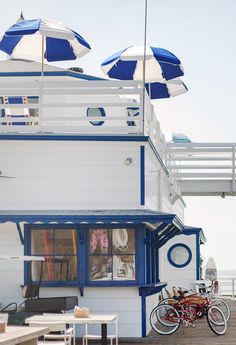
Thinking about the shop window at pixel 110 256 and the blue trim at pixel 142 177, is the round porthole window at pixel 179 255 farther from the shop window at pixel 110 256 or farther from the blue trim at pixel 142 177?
the shop window at pixel 110 256

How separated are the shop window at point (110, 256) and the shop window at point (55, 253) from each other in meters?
0.35

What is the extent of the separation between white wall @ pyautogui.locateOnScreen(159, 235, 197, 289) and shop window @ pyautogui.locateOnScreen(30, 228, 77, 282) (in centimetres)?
656

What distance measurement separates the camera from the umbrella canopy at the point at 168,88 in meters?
23.4

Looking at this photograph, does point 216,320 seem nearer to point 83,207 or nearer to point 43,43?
point 83,207

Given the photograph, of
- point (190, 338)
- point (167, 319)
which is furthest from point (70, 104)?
point (190, 338)

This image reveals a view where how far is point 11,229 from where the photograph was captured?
1653 centimetres

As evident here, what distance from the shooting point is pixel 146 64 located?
21.3m

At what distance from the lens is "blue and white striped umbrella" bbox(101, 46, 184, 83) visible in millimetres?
20125

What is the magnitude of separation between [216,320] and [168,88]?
27.5ft

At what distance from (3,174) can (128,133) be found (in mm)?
2560

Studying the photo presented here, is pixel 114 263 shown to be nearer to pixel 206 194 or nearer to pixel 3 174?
pixel 3 174

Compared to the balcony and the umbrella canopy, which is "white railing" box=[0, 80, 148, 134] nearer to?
the balcony

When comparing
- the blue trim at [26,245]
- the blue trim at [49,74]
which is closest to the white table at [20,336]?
the blue trim at [26,245]

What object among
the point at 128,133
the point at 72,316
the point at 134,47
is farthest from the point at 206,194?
the point at 72,316
